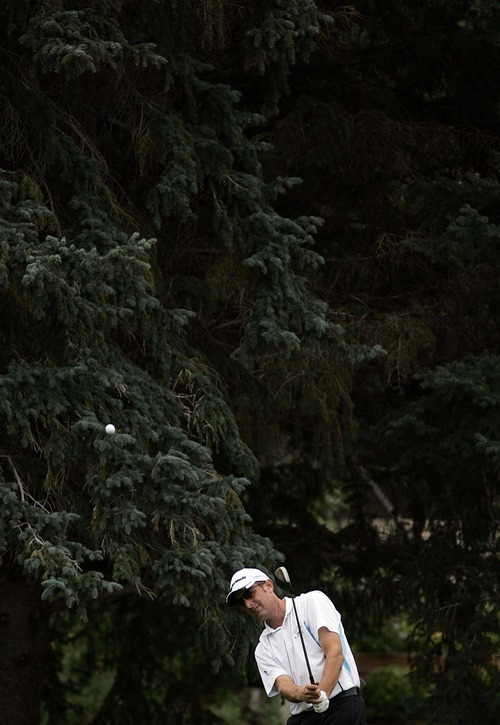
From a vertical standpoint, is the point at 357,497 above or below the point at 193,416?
below

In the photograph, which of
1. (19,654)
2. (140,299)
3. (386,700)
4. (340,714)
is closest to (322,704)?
(340,714)

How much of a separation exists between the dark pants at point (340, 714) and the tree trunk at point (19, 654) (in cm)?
485

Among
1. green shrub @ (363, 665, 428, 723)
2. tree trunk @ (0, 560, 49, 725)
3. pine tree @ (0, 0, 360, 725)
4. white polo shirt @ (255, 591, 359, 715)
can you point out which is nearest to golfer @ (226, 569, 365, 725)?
white polo shirt @ (255, 591, 359, 715)

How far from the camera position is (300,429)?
9.84 m

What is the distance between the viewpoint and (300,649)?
4875 mm

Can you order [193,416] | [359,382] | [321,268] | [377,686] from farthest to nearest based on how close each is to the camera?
[377,686]
[359,382]
[321,268]
[193,416]

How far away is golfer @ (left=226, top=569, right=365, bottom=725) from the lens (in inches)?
189

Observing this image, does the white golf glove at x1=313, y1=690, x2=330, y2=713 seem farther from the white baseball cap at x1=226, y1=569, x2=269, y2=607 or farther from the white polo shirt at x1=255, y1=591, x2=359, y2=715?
the white baseball cap at x1=226, y1=569, x2=269, y2=607

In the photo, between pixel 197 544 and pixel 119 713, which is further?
pixel 119 713

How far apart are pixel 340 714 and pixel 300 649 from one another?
321mm

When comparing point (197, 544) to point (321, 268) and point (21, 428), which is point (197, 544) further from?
point (321, 268)

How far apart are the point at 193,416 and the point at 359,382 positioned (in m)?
2.86

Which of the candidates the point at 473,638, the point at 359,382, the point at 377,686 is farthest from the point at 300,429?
the point at 377,686

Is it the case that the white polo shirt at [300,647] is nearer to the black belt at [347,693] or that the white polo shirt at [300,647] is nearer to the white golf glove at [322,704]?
the black belt at [347,693]
